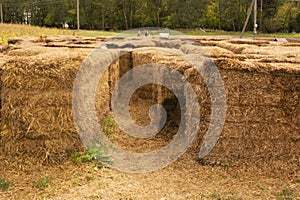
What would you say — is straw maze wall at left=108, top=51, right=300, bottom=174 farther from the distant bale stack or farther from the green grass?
the green grass

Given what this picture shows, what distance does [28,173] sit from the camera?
6.21 metres

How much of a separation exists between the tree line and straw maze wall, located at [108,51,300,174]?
46647mm

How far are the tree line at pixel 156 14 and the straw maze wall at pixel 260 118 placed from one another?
4665cm

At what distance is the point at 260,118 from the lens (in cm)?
649

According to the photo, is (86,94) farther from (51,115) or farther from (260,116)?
(260,116)

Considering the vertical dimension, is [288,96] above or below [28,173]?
above

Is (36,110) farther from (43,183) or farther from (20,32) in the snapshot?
(20,32)

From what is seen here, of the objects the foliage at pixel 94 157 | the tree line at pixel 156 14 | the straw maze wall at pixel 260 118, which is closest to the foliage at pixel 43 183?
the foliage at pixel 94 157

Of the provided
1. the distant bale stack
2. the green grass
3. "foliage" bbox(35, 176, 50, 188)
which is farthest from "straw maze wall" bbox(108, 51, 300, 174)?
the green grass

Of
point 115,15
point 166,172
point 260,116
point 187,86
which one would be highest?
point 115,15

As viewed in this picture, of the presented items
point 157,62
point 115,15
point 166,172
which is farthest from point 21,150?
point 115,15

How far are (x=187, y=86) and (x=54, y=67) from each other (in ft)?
8.04

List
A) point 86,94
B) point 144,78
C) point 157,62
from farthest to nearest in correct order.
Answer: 1. point 144,78
2. point 157,62
3. point 86,94

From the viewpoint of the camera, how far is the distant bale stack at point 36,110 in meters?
6.34
